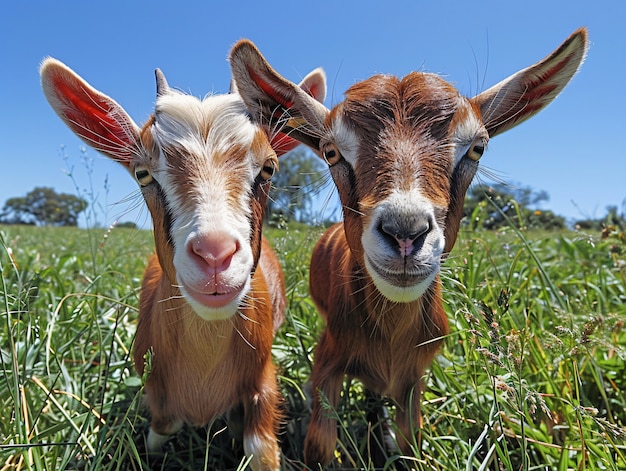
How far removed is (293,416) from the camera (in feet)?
9.71

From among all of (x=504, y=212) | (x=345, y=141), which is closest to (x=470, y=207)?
(x=504, y=212)

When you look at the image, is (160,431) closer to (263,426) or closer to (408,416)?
(263,426)

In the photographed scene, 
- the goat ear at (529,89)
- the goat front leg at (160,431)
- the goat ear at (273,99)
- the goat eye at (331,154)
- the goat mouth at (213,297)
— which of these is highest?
the goat ear at (529,89)

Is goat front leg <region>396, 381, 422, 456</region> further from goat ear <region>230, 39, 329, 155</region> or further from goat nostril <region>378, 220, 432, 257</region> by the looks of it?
goat ear <region>230, 39, 329, 155</region>

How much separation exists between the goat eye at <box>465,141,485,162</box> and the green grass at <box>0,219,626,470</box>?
1.93ft

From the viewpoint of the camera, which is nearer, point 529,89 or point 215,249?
point 215,249

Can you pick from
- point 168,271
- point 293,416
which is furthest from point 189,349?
point 293,416

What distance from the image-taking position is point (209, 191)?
78.2 inches

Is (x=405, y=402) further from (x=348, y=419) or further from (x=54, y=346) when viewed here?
(x=54, y=346)

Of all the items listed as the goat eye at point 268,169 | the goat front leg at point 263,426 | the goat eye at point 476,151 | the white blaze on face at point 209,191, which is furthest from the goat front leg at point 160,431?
the goat eye at point 476,151

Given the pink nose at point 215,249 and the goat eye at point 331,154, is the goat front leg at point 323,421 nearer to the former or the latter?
the pink nose at point 215,249

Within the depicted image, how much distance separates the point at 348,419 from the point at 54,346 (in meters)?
1.89

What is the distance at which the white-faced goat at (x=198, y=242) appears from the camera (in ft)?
6.25

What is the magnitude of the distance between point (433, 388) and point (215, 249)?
185 cm
